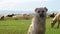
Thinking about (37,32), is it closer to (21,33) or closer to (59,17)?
(21,33)

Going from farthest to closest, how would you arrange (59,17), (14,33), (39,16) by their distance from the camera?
(59,17)
(14,33)
(39,16)

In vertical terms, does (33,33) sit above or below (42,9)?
below

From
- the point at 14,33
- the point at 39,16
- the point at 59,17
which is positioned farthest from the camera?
the point at 59,17

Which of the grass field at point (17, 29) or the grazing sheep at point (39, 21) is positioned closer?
the grazing sheep at point (39, 21)

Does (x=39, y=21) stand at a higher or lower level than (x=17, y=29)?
higher

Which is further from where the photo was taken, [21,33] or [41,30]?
[21,33]

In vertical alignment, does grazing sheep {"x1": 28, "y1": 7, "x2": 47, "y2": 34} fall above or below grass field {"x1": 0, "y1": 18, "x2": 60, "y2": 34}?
above

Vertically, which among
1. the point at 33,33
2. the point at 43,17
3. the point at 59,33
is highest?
the point at 43,17

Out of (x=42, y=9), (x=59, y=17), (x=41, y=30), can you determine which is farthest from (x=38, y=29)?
(x=59, y=17)

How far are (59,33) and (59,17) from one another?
588 centimetres

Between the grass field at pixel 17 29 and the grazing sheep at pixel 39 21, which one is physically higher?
the grazing sheep at pixel 39 21

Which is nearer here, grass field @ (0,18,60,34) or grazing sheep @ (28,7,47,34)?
grazing sheep @ (28,7,47,34)

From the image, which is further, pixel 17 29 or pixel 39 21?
pixel 17 29

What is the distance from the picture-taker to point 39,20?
8688mm
